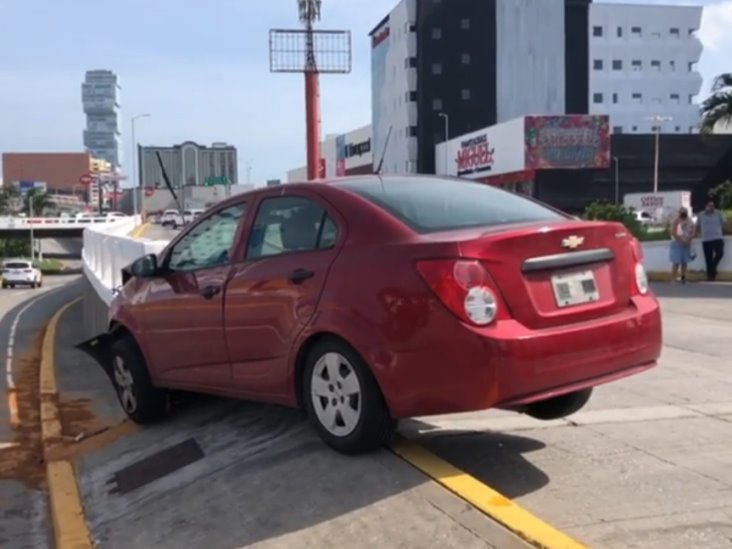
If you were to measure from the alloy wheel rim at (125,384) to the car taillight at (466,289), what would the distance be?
331cm

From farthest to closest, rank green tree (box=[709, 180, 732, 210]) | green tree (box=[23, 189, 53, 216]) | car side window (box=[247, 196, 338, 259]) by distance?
green tree (box=[23, 189, 53, 216]), green tree (box=[709, 180, 732, 210]), car side window (box=[247, 196, 338, 259])

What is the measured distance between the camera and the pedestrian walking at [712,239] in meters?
18.0

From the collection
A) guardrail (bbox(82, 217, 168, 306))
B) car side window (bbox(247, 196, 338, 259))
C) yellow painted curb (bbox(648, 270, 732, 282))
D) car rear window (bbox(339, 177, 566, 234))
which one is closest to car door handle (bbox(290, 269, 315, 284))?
car side window (bbox(247, 196, 338, 259))

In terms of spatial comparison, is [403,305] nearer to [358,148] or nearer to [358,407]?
[358,407]

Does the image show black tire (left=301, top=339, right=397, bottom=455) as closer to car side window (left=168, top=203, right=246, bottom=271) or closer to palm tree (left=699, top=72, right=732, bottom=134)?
car side window (left=168, top=203, right=246, bottom=271)

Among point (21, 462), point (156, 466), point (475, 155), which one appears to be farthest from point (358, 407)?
point (475, 155)

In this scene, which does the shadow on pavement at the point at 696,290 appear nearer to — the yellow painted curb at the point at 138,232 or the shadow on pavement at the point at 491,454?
the shadow on pavement at the point at 491,454

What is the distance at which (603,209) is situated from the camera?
26609 mm

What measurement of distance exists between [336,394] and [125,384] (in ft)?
8.87

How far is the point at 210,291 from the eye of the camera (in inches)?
245

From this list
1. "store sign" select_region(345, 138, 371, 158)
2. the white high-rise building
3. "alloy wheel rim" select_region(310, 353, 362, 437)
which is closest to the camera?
"alloy wheel rim" select_region(310, 353, 362, 437)

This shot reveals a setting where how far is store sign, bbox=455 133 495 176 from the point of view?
59875mm

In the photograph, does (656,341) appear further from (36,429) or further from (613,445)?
(36,429)

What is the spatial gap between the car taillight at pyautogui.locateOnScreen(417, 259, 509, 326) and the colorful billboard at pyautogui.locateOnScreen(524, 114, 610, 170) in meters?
51.0
